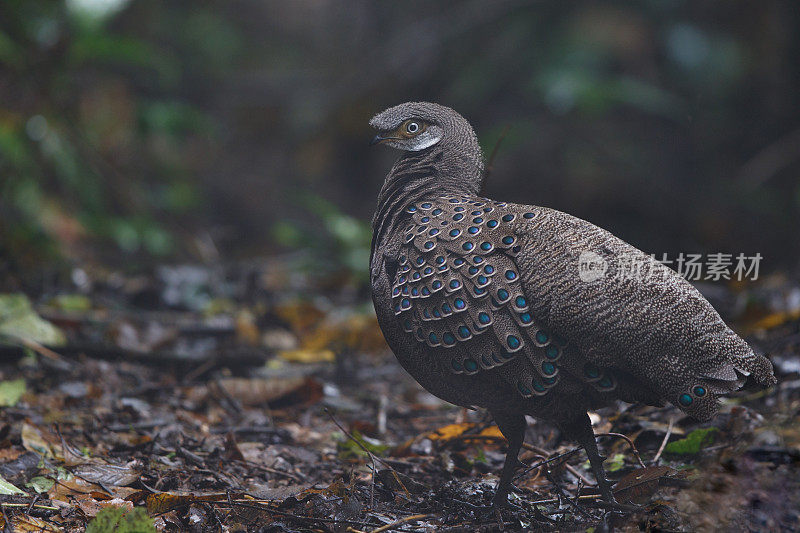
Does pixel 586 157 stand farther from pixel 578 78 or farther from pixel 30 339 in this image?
pixel 30 339

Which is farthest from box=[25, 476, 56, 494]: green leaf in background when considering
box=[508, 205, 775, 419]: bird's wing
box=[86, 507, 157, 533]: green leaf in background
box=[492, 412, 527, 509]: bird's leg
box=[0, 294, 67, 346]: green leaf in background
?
box=[508, 205, 775, 419]: bird's wing

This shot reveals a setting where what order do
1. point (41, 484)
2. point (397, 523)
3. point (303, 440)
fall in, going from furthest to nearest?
1. point (303, 440)
2. point (41, 484)
3. point (397, 523)

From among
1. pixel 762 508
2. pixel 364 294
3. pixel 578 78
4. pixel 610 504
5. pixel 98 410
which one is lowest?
pixel 364 294

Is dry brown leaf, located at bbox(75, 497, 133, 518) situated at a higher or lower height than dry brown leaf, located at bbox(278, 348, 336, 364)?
higher

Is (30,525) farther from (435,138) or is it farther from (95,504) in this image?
(435,138)

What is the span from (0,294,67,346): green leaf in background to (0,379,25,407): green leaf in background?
19.0 inches

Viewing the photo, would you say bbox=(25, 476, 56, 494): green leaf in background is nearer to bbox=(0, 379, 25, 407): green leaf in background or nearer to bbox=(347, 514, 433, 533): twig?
bbox=(0, 379, 25, 407): green leaf in background

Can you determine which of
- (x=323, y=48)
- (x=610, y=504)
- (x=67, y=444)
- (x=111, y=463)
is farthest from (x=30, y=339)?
(x=323, y=48)

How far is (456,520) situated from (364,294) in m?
4.56

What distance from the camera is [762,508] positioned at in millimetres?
2826

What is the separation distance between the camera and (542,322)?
3137 millimetres

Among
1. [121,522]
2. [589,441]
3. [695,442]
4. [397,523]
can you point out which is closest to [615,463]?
[695,442]

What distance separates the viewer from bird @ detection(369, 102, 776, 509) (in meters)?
3.03

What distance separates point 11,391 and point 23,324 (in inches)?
31.3
